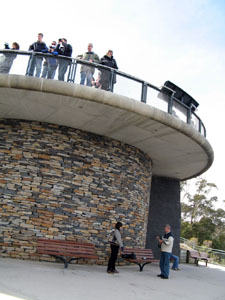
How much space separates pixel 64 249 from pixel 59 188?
1.97 metres

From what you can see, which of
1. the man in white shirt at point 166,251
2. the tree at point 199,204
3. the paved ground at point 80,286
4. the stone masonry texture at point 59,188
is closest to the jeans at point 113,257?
the paved ground at point 80,286

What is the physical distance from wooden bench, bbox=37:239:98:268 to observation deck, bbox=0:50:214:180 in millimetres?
3742

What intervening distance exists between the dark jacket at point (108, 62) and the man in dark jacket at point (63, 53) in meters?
1.04

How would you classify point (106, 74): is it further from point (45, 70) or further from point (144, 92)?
point (45, 70)

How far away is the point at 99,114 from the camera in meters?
8.31

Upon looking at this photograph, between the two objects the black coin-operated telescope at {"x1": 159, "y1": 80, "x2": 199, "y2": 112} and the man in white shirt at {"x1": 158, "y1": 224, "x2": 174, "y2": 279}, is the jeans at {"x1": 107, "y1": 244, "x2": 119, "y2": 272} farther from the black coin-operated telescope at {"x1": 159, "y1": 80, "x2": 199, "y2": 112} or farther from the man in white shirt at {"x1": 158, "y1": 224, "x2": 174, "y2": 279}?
the black coin-operated telescope at {"x1": 159, "y1": 80, "x2": 199, "y2": 112}

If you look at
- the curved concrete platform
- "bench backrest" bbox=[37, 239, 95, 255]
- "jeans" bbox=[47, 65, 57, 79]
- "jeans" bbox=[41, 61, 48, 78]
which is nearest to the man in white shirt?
"bench backrest" bbox=[37, 239, 95, 255]

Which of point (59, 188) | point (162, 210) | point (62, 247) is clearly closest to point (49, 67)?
point (59, 188)

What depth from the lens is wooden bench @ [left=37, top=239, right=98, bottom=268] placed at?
7.38m

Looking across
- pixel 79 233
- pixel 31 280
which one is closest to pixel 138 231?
pixel 79 233

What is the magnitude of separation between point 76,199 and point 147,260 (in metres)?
Answer: 2.97

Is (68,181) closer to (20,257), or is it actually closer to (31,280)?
(20,257)

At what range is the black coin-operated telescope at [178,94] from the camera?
9.23m

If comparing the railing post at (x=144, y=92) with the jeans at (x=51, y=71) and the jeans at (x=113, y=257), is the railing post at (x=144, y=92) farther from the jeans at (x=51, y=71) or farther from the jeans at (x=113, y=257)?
the jeans at (x=113, y=257)
